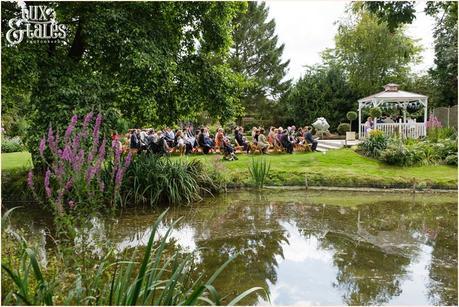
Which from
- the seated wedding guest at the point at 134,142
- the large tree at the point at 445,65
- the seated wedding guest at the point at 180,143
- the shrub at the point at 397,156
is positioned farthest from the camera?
the large tree at the point at 445,65

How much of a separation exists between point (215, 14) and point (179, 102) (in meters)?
2.24

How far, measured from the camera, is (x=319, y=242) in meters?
6.43

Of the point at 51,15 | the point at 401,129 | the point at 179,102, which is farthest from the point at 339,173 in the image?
the point at 51,15

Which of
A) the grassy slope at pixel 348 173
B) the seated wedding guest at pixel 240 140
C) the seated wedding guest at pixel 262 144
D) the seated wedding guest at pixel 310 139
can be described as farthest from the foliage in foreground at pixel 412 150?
the seated wedding guest at pixel 240 140

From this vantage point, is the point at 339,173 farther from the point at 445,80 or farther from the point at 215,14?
the point at 445,80

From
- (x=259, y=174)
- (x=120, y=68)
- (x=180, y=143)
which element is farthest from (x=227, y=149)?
(x=120, y=68)

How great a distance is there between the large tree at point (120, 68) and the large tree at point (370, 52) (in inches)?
661

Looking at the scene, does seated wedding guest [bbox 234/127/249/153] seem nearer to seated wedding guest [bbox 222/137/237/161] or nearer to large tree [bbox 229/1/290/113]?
seated wedding guest [bbox 222/137/237/161]

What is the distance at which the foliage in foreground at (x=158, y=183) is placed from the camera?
8.95m

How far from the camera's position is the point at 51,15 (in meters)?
8.38

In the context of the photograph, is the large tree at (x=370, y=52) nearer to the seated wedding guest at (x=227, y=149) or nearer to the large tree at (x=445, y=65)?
the large tree at (x=445, y=65)

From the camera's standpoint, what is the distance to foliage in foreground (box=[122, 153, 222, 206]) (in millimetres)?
8953

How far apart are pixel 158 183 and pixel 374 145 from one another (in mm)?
8274

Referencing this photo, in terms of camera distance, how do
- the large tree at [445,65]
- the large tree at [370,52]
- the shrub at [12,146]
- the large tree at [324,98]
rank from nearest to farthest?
the shrub at [12,146] → the large tree at [445,65] → the large tree at [370,52] → the large tree at [324,98]
